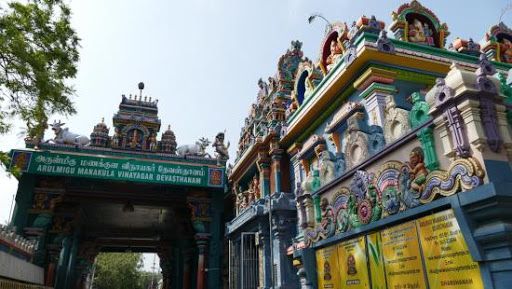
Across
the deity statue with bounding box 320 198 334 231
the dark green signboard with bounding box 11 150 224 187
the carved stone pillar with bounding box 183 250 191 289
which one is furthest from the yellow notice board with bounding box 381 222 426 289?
the carved stone pillar with bounding box 183 250 191 289

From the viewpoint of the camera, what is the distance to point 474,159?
4.27m

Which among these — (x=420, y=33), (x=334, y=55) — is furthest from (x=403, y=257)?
(x=420, y=33)

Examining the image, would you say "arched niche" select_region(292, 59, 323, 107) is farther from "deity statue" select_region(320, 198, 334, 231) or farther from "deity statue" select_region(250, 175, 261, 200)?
"deity statue" select_region(320, 198, 334, 231)

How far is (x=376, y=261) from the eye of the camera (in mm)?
5828

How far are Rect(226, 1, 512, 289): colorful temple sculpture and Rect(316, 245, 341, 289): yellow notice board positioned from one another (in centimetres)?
3

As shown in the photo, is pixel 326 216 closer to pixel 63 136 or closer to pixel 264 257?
pixel 264 257

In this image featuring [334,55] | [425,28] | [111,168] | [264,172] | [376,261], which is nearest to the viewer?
[376,261]

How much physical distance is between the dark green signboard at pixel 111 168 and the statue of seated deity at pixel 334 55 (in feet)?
34.6

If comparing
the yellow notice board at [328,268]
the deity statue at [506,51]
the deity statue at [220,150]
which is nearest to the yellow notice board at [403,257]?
the yellow notice board at [328,268]

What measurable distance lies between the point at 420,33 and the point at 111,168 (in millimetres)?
15887

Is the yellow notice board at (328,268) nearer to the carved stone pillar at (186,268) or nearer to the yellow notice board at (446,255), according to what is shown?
the yellow notice board at (446,255)

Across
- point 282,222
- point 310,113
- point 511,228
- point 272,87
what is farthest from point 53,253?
point 511,228

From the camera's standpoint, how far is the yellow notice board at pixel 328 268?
704cm

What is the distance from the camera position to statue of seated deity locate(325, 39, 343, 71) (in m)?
12.5
